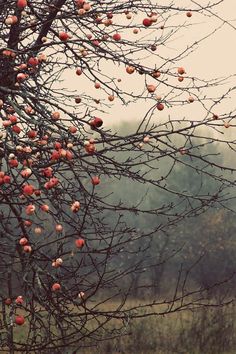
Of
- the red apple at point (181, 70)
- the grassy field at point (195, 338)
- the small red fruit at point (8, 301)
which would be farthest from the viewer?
the grassy field at point (195, 338)

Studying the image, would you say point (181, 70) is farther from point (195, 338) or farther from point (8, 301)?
point (195, 338)

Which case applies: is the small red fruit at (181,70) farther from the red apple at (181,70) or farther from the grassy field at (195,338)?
the grassy field at (195,338)

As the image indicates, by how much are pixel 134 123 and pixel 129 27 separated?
46921 mm

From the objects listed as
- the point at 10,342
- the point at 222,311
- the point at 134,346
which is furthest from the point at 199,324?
the point at 10,342

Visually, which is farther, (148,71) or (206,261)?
(206,261)

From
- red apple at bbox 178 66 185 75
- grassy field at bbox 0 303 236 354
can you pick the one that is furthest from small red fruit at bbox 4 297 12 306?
grassy field at bbox 0 303 236 354

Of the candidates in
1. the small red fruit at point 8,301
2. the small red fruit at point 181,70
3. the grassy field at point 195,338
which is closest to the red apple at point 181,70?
the small red fruit at point 181,70

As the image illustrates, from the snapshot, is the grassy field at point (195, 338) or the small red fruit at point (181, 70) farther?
the grassy field at point (195, 338)

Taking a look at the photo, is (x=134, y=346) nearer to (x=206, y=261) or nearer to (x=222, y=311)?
(x=222, y=311)

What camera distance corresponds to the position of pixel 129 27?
6.52 m

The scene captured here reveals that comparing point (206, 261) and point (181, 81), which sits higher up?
point (206, 261)

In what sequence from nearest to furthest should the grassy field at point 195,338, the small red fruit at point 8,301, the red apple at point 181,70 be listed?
the small red fruit at point 8,301 < the red apple at point 181,70 < the grassy field at point 195,338

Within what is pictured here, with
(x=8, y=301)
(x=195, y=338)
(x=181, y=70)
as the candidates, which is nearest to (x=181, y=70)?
(x=181, y=70)

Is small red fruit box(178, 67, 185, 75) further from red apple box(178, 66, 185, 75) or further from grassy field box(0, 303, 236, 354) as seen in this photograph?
grassy field box(0, 303, 236, 354)
